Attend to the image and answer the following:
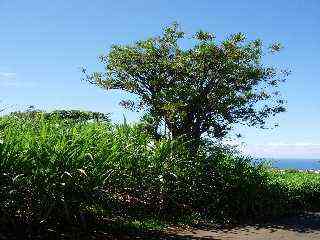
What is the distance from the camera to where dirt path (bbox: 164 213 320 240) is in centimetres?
1455

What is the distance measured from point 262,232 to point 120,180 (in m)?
4.80

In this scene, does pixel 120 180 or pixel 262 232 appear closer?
pixel 120 180

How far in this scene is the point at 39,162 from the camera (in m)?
10.8

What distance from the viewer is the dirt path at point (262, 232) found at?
14.5 m

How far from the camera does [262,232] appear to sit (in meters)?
15.9

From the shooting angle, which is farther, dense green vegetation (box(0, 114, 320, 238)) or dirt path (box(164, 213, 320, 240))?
dirt path (box(164, 213, 320, 240))

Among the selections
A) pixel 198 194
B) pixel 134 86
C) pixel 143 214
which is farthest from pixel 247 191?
pixel 134 86

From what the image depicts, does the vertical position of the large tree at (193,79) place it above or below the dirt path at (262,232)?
above

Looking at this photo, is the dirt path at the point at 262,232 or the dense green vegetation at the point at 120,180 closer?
the dense green vegetation at the point at 120,180

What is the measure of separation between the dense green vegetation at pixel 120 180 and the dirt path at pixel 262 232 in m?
1.16

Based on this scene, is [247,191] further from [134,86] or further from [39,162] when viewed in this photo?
[39,162]

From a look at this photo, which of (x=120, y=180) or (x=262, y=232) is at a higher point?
(x=120, y=180)

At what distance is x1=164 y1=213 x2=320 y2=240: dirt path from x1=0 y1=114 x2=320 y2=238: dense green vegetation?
1157mm

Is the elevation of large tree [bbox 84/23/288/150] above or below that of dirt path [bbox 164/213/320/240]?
above
